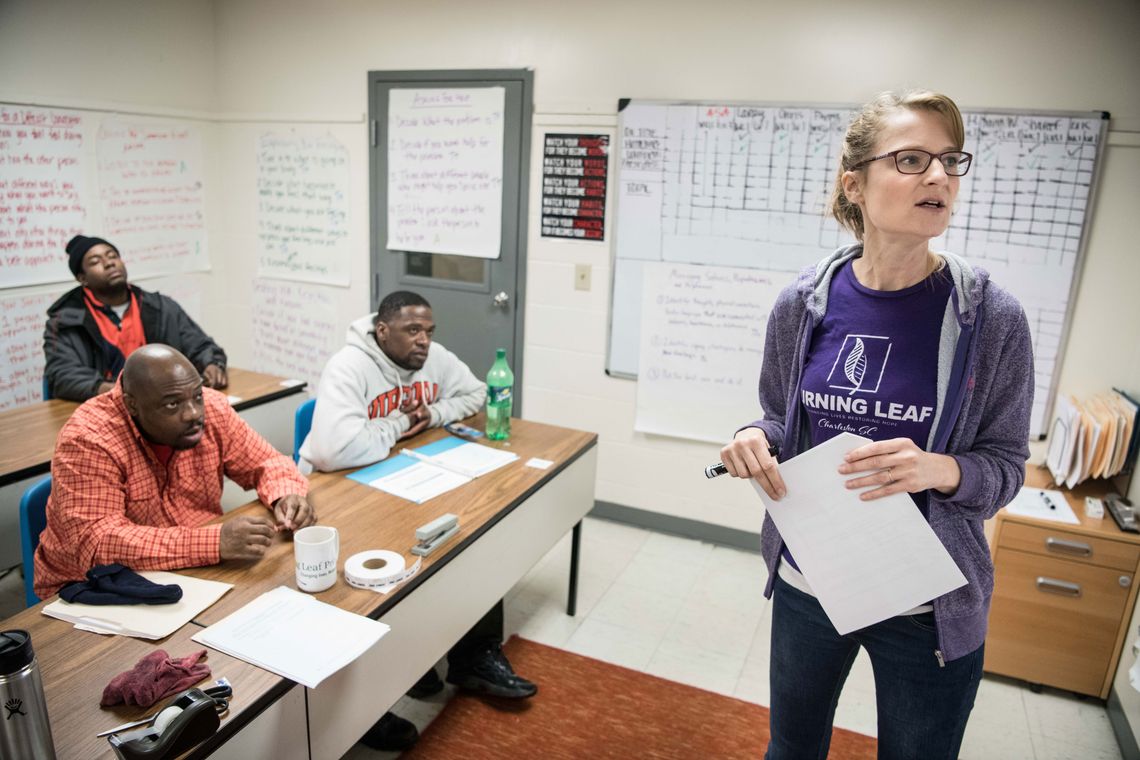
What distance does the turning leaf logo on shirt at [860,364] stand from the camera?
4.05 ft

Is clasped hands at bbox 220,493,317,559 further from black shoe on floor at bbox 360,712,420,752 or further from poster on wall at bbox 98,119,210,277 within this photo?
poster on wall at bbox 98,119,210,277

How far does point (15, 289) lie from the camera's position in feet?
11.9

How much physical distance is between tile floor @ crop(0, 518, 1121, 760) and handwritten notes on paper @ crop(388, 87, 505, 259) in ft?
5.47

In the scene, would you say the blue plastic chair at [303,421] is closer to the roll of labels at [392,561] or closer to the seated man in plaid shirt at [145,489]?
the seated man in plaid shirt at [145,489]

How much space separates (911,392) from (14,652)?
135 centimetres

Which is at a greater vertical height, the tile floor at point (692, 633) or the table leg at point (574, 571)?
the table leg at point (574, 571)

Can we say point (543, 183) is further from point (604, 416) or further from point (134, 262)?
point (134, 262)

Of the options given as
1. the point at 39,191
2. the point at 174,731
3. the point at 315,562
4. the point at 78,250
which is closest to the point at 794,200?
the point at 315,562

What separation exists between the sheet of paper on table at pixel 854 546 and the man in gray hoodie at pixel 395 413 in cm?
140

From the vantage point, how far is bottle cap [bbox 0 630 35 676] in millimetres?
1012

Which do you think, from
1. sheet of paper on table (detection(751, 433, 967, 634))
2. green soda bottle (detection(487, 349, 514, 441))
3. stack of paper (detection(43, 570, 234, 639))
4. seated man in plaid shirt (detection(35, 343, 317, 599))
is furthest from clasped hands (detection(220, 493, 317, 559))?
sheet of paper on table (detection(751, 433, 967, 634))

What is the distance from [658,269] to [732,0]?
117 cm

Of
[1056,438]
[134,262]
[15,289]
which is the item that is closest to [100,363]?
[15,289]

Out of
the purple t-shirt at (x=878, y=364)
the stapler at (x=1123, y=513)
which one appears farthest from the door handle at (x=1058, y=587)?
the purple t-shirt at (x=878, y=364)
